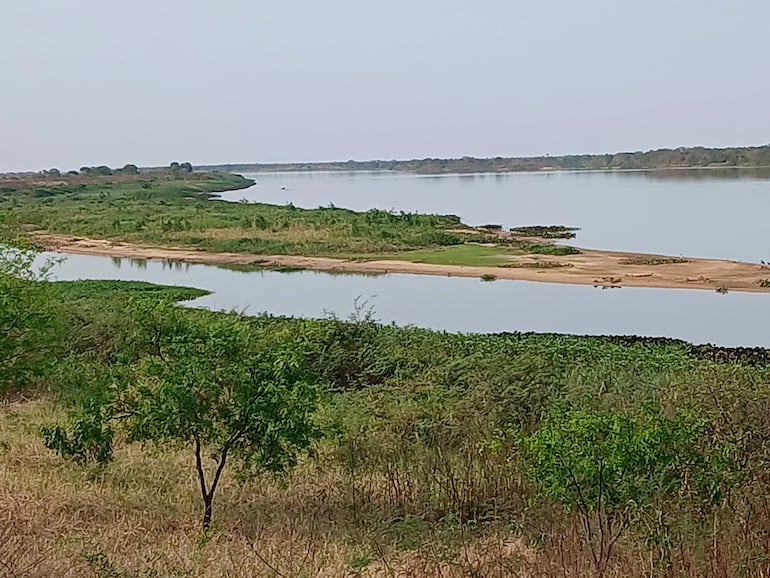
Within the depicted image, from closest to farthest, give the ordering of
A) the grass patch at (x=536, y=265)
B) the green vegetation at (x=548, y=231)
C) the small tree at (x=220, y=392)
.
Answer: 1. the small tree at (x=220, y=392)
2. the grass patch at (x=536, y=265)
3. the green vegetation at (x=548, y=231)

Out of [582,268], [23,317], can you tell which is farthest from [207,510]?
[582,268]

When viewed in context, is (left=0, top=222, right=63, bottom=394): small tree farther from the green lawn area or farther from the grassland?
the green lawn area

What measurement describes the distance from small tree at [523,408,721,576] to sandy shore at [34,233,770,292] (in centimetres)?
2146

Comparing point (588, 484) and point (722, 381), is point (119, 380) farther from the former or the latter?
point (722, 381)

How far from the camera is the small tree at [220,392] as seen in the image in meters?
6.92

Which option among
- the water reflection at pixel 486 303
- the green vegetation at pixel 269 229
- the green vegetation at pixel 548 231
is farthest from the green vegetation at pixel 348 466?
the green vegetation at pixel 548 231

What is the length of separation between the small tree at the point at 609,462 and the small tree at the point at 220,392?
234 centimetres

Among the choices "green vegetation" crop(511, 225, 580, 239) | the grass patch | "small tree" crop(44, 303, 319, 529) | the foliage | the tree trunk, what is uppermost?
"small tree" crop(44, 303, 319, 529)

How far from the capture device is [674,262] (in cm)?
3033

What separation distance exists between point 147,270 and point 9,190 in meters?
45.5

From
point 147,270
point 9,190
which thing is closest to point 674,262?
point 147,270

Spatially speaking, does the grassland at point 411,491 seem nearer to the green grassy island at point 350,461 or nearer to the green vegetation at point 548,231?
the green grassy island at point 350,461

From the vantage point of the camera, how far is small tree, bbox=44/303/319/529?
692 cm

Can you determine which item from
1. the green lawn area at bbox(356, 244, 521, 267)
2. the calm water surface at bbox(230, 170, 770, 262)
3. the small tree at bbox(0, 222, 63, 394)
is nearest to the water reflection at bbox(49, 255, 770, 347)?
the green lawn area at bbox(356, 244, 521, 267)
